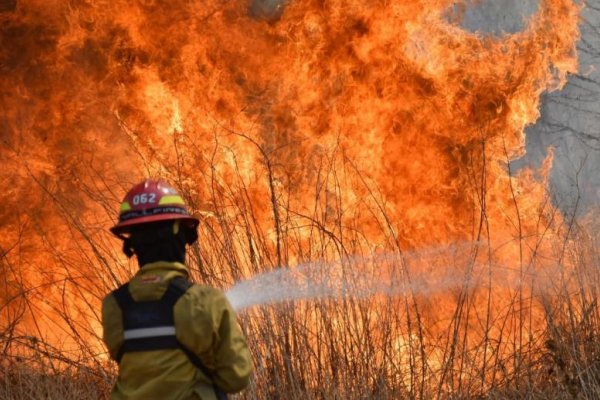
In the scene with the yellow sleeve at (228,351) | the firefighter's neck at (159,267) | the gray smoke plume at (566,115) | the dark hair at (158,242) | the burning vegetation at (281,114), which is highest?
the gray smoke plume at (566,115)

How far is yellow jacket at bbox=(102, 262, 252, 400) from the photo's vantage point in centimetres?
362

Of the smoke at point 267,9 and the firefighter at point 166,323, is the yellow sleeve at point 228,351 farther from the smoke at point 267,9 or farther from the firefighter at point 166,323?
the smoke at point 267,9

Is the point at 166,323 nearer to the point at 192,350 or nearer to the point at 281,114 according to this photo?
the point at 192,350

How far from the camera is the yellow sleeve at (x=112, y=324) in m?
3.79

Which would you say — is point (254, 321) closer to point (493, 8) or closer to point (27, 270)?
point (27, 270)

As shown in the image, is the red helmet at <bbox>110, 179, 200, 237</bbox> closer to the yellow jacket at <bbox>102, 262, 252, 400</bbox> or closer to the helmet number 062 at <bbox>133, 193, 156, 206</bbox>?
the helmet number 062 at <bbox>133, 193, 156, 206</bbox>

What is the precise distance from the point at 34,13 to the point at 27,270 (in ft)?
7.87

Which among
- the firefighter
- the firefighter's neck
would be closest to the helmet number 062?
the firefighter

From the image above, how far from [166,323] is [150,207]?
0.46m

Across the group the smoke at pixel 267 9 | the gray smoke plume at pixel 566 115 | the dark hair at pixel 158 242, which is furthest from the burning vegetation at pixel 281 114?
the gray smoke plume at pixel 566 115

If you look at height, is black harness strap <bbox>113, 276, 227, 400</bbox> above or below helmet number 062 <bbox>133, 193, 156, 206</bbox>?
below

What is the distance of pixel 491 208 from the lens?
8828 mm

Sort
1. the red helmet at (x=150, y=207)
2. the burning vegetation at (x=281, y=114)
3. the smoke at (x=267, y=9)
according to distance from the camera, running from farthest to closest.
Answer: the smoke at (x=267, y=9) → the burning vegetation at (x=281, y=114) → the red helmet at (x=150, y=207)

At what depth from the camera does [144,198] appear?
12.3 ft
